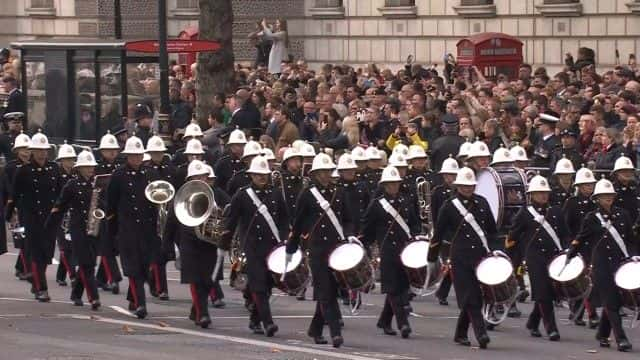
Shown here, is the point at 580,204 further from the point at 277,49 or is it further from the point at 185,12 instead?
the point at 185,12

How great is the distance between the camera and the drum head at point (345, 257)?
60.1 ft

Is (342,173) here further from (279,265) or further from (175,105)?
(175,105)

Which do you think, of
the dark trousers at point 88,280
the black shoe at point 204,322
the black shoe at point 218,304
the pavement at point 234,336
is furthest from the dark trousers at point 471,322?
the dark trousers at point 88,280

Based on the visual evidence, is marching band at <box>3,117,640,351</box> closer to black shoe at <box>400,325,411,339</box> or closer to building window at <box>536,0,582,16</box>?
black shoe at <box>400,325,411,339</box>

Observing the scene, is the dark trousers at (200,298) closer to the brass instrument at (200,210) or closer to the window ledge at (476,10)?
the brass instrument at (200,210)

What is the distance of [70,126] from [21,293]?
7.05 metres

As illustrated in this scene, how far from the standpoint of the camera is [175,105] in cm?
3116

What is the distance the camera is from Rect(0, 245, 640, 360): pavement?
58.3ft

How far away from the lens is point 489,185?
21219 mm

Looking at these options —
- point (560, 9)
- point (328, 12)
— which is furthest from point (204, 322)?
point (328, 12)

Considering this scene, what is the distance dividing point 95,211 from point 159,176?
905 mm

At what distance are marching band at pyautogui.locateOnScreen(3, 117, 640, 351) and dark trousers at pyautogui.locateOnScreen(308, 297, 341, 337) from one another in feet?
0.06

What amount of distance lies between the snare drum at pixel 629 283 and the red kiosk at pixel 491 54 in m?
16.5

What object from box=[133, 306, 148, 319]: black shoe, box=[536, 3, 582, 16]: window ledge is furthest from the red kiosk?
box=[133, 306, 148, 319]: black shoe
